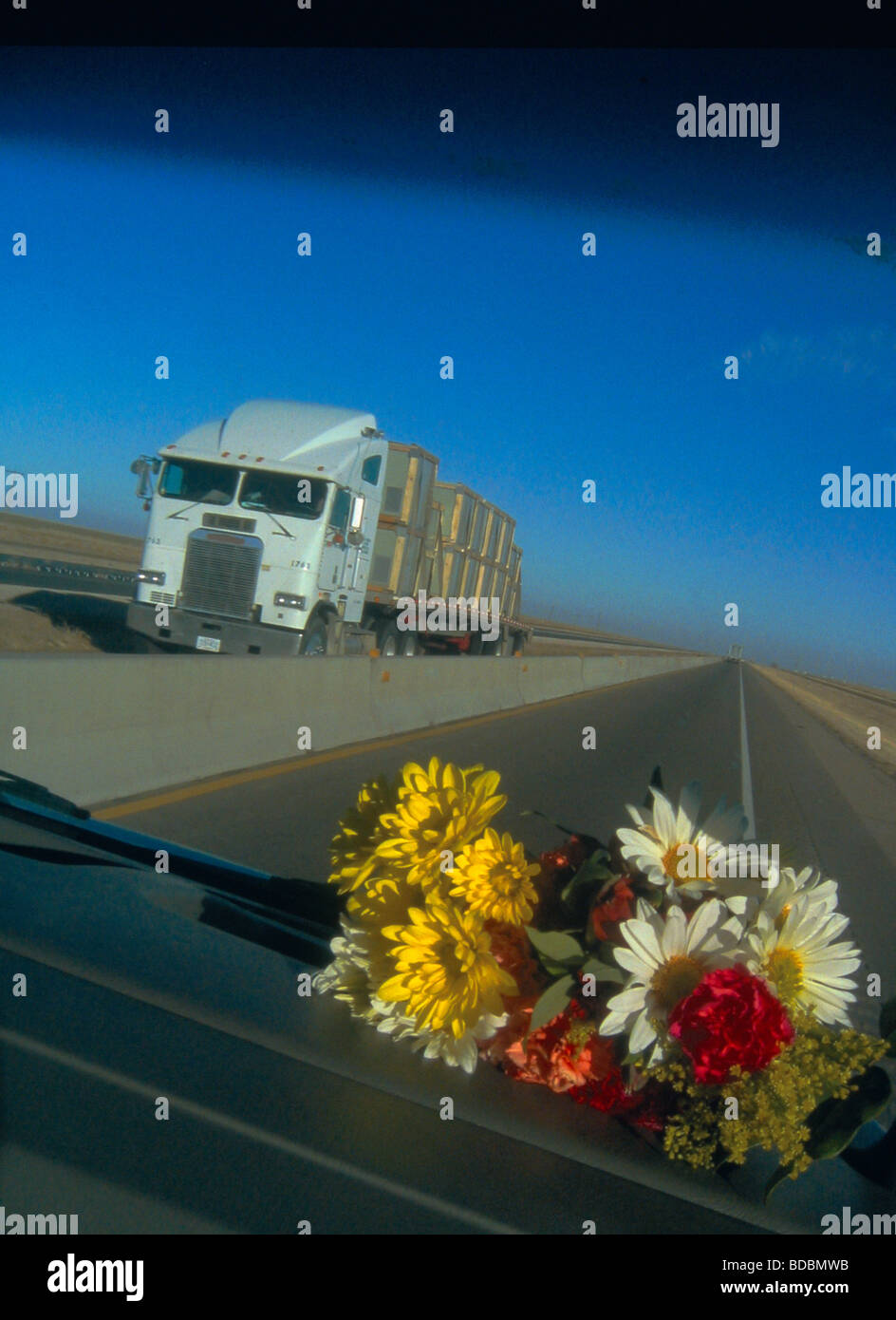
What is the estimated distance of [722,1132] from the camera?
192 centimetres

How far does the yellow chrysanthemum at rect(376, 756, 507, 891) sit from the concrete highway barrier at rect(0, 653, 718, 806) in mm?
5988

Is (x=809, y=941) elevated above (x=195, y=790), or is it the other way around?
(x=809, y=941)

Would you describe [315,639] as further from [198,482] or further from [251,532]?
[198,482]

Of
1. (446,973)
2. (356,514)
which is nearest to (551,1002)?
(446,973)

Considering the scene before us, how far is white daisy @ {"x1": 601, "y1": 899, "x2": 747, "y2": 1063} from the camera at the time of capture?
196 cm

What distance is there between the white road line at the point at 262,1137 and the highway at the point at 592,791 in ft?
2.88

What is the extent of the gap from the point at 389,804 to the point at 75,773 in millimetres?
6373

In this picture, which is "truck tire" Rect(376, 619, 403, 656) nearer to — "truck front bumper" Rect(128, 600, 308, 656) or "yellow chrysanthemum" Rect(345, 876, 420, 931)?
"truck front bumper" Rect(128, 600, 308, 656)

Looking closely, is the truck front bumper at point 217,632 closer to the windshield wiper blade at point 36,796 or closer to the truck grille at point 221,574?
the truck grille at point 221,574

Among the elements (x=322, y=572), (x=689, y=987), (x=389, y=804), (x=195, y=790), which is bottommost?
(x=195, y=790)

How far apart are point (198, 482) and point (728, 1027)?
655 inches
